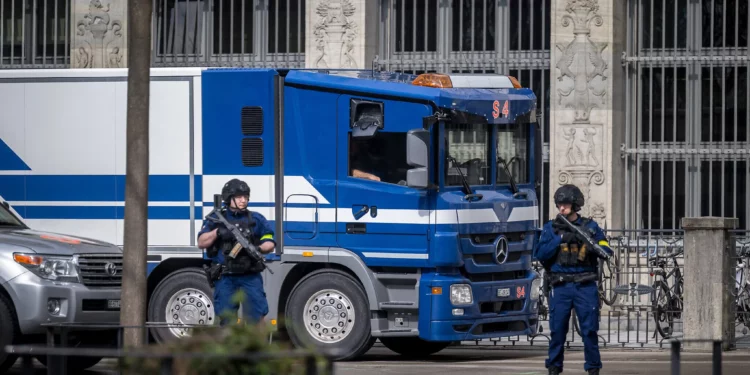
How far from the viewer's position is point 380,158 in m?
13.5

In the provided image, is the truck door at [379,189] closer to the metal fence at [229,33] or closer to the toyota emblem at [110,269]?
the toyota emblem at [110,269]

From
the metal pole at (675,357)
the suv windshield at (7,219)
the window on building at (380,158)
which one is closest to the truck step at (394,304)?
the window on building at (380,158)

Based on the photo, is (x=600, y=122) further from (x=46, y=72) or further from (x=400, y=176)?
(x=46, y=72)

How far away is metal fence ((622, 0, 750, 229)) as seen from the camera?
18969 mm

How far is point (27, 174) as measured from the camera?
565 inches

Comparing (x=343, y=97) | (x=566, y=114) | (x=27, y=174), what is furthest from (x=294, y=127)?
(x=566, y=114)

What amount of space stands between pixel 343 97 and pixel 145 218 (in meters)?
4.09

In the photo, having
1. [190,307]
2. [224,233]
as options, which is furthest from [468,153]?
[190,307]

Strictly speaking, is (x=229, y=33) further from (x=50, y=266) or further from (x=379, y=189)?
(x=50, y=266)

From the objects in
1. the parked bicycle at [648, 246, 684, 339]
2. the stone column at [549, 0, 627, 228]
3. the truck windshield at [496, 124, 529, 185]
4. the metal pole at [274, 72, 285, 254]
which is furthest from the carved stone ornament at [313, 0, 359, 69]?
the metal pole at [274, 72, 285, 254]

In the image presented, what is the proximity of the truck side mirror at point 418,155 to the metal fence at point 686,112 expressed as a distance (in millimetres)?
6874

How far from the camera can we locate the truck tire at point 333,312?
13.4 metres

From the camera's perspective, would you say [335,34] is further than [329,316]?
Yes

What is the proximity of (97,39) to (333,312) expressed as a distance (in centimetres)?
855
